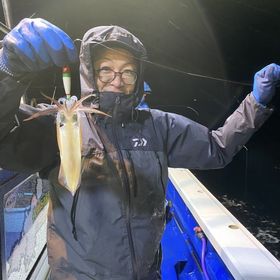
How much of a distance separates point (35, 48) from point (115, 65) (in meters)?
0.57

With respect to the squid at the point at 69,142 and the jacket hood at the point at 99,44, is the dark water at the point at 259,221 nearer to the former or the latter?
the jacket hood at the point at 99,44

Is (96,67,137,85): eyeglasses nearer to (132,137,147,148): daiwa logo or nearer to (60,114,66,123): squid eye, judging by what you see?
(132,137,147,148): daiwa logo

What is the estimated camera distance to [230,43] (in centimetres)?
1205

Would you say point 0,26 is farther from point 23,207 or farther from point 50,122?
point 23,207

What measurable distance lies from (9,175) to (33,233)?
2.39 ft

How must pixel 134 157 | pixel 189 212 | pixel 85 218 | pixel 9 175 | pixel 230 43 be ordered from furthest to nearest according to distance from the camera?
pixel 230 43 → pixel 189 212 → pixel 9 175 → pixel 134 157 → pixel 85 218

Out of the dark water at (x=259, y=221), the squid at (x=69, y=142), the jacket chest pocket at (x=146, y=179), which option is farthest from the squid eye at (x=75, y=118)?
the dark water at (x=259, y=221)

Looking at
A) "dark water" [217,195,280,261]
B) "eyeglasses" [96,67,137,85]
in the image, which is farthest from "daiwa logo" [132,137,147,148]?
"dark water" [217,195,280,261]

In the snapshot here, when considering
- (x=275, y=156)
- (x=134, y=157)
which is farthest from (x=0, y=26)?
(x=275, y=156)

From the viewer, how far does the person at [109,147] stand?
4.85 feet

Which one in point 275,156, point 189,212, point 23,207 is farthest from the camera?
point 275,156

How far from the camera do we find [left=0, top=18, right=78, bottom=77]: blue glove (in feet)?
4.58

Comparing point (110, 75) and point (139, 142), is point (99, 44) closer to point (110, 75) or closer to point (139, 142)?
point (110, 75)

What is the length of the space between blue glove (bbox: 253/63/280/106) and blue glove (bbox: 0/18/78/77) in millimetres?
908
